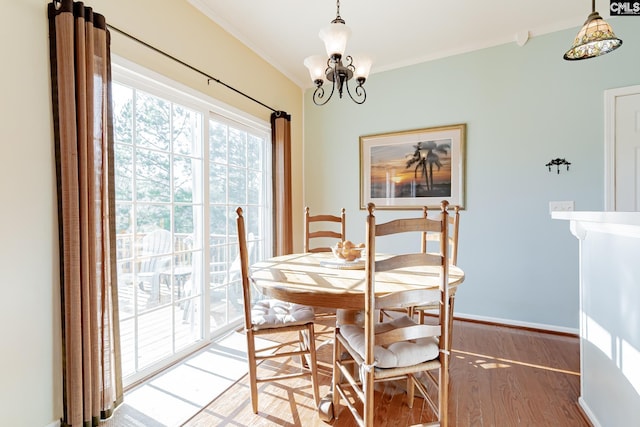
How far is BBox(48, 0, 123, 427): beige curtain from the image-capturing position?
1.47 m

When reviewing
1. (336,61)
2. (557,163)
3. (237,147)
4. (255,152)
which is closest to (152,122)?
(237,147)

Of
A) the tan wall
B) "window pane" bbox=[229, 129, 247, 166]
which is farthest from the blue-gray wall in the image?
the tan wall

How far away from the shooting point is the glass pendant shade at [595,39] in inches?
57.4

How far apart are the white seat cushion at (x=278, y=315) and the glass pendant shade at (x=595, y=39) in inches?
78.0

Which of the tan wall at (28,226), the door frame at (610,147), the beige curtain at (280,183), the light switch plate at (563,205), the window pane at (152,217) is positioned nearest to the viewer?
the tan wall at (28,226)

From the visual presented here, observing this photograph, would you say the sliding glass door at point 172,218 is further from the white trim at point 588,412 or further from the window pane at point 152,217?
the white trim at point 588,412

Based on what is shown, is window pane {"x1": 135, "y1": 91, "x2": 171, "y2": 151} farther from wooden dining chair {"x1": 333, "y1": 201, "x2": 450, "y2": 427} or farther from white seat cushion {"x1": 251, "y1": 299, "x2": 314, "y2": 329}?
wooden dining chair {"x1": 333, "y1": 201, "x2": 450, "y2": 427}

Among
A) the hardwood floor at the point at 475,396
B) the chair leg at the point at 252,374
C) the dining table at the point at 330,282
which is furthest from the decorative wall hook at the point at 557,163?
the chair leg at the point at 252,374

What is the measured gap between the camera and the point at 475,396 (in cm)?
182

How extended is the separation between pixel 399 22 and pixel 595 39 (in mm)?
1533

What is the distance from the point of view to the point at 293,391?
187 cm

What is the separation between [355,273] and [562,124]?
244 cm

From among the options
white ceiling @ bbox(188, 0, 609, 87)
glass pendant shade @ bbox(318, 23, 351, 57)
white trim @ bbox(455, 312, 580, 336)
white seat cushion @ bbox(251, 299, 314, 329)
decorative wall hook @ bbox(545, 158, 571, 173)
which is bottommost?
white trim @ bbox(455, 312, 580, 336)

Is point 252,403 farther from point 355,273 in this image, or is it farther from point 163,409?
point 355,273
